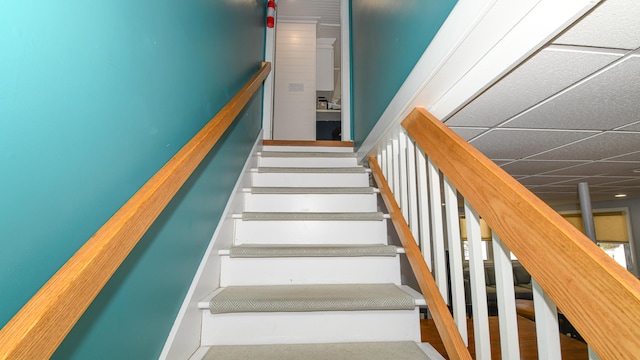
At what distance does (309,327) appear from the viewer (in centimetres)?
120

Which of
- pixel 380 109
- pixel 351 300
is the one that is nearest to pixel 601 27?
pixel 351 300

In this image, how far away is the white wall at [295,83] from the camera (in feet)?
15.1

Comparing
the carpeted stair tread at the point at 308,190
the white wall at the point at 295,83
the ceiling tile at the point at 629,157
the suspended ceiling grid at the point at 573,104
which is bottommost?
the carpeted stair tread at the point at 308,190

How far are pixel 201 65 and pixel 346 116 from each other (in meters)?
2.19

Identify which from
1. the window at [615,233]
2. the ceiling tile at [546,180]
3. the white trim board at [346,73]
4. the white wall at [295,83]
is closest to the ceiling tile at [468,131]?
the ceiling tile at [546,180]

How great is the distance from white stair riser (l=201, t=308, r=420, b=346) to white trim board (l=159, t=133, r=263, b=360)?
0.25 ft

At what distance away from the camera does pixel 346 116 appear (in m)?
3.30

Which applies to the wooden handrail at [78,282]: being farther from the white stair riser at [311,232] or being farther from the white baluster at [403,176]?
the white baluster at [403,176]

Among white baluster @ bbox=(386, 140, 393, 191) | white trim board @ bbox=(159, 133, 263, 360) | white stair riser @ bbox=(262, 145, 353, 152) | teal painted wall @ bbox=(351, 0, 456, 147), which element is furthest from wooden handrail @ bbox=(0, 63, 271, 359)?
white stair riser @ bbox=(262, 145, 353, 152)

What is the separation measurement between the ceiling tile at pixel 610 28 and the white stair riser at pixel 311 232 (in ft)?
4.08

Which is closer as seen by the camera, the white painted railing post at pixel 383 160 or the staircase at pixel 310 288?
the staircase at pixel 310 288

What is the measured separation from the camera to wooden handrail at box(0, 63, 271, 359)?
0.40m

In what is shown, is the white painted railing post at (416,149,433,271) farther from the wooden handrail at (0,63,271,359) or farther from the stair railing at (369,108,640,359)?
the wooden handrail at (0,63,271,359)

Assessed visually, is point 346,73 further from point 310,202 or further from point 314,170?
point 310,202
